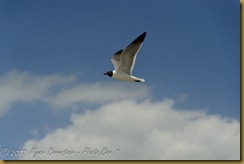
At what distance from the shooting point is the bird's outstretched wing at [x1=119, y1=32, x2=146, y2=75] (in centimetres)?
1148

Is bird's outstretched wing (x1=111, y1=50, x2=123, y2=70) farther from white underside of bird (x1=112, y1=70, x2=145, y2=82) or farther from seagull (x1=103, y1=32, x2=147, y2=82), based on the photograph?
white underside of bird (x1=112, y1=70, x2=145, y2=82)

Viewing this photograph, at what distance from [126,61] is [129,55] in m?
0.24

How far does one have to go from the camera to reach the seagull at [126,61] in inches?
453

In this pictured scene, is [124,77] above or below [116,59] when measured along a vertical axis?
below

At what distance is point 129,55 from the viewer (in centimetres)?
1173

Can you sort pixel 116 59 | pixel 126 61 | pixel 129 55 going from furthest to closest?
pixel 116 59, pixel 126 61, pixel 129 55

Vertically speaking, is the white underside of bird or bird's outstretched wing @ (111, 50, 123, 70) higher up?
bird's outstretched wing @ (111, 50, 123, 70)

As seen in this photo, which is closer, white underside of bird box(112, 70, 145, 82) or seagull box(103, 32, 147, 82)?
seagull box(103, 32, 147, 82)

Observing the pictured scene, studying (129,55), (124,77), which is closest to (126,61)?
(129,55)

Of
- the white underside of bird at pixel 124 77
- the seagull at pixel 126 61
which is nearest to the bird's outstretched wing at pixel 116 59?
the seagull at pixel 126 61

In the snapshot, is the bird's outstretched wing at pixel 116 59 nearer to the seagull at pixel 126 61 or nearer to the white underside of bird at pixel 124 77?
the seagull at pixel 126 61

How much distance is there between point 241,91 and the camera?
9.16 meters

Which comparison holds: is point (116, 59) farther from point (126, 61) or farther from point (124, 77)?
point (124, 77)

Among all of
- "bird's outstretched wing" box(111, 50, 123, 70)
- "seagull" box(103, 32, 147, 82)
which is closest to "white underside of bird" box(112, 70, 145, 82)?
"seagull" box(103, 32, 147, 82)
